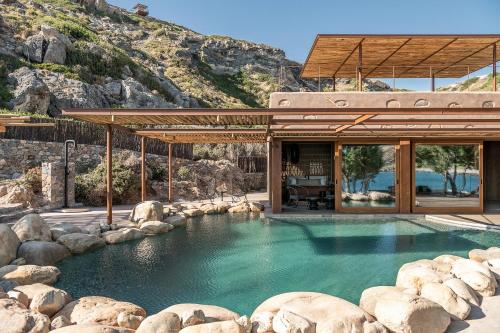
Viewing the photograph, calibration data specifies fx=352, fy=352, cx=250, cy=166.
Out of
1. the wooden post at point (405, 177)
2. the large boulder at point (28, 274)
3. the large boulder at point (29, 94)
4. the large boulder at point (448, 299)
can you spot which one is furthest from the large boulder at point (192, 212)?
the large boulder at point (29, 94)

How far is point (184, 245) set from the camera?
808cm

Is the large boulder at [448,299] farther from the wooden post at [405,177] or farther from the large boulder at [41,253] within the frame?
the wooden post at [405,177]

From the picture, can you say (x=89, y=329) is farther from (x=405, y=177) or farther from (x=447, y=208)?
(x=447, y=208)

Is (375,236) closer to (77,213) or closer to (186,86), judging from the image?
(77,213)

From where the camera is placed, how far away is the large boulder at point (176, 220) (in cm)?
1028

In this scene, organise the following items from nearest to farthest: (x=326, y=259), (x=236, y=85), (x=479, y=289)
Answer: (x=479, y=289), (x=326, y=259), (x=236, y=85)

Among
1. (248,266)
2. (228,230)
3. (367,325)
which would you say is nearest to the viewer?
(367,325)

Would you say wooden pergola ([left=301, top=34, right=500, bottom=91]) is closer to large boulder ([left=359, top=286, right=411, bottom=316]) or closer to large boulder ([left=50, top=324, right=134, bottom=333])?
large boulder ([left=359, top=286, right=411, bottom=316])

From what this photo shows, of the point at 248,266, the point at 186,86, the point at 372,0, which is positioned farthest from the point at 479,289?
the point at 186,86

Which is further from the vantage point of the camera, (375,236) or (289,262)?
(375,236)

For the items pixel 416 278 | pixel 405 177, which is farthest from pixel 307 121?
pixel 405 177

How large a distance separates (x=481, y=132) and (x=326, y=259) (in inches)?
287

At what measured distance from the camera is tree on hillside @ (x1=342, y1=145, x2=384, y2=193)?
12148mm

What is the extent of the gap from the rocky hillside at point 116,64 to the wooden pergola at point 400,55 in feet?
7.20
